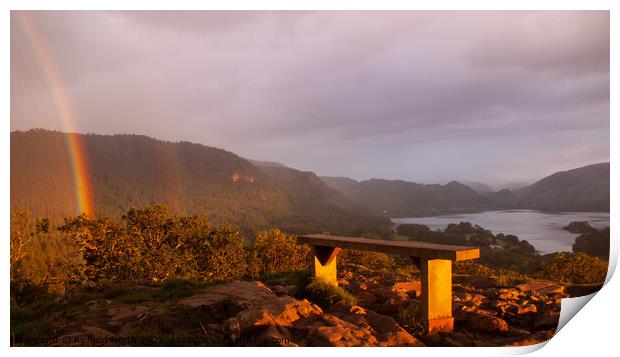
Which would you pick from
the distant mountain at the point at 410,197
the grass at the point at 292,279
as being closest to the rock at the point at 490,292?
the grass at the point at 292,279

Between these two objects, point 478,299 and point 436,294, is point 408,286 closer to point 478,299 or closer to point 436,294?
point 478,299

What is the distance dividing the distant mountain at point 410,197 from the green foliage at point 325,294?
14.3m

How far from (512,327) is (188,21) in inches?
455

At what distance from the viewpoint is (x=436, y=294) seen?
17.5ft

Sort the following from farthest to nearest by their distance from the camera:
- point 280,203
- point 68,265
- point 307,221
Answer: point 280,203 < point 307,221 < point 68,265

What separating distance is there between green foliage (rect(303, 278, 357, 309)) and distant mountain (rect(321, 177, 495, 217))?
1435 centimetres

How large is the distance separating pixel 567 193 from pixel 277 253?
52.1 feet

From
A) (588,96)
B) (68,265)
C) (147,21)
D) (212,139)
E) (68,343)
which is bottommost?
(68,265)

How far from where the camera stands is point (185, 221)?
63.7ft

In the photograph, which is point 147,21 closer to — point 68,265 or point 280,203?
point 68,265

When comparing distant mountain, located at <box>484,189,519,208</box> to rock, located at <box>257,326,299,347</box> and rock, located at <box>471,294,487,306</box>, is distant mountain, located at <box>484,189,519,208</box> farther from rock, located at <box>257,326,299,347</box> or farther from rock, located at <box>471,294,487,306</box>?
rock, located at <box>257,326,299,347</box>

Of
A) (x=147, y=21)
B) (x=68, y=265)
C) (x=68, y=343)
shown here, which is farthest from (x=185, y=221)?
(x=68, y=343)

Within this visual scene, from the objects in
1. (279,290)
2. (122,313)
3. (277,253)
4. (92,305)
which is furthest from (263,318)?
(277,253)

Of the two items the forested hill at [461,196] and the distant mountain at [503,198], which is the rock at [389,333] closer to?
the forested hill at [461,196]
